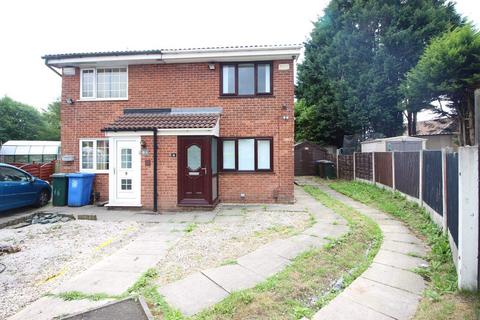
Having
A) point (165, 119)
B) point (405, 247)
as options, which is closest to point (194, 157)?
point (165, 119)

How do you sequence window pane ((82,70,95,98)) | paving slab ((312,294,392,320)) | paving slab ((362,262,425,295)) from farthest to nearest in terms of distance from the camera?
window pane ((82,70,95,98))
paving slab ((362,262,425,295))
paving slab ((312,294,392,320))

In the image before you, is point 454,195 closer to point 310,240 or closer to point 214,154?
point 310,240

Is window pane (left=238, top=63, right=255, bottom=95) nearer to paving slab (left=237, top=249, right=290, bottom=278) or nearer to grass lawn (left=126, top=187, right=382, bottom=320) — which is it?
grass lawn (left=126, top=187, right=382, bottom=320)

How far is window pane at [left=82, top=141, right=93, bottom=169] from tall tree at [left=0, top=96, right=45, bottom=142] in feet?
126

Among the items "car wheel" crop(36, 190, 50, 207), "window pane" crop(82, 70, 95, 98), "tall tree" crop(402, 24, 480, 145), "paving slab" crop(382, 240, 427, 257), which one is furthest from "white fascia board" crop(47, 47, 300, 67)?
"tall tree" crop(402, 24, 480, 145)

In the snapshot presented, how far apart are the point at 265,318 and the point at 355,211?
650cm

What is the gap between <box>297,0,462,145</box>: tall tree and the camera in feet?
64.0

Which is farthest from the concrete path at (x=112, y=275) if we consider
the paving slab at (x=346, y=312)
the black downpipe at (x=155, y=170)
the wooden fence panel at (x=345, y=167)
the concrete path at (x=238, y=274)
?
the wooden fence panel at (x=345, y=167)

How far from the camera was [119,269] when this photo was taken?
15.0 feet

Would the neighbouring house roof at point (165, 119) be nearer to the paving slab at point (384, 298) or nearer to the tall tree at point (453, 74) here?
the paving slab at point (384, 298)

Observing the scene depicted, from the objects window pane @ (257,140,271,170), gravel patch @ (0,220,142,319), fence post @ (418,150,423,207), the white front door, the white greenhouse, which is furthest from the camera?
the white greenhouse

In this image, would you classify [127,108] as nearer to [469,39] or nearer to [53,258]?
[53,258]

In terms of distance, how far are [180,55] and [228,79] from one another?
186cm

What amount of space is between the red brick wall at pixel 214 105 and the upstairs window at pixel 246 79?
221mm
